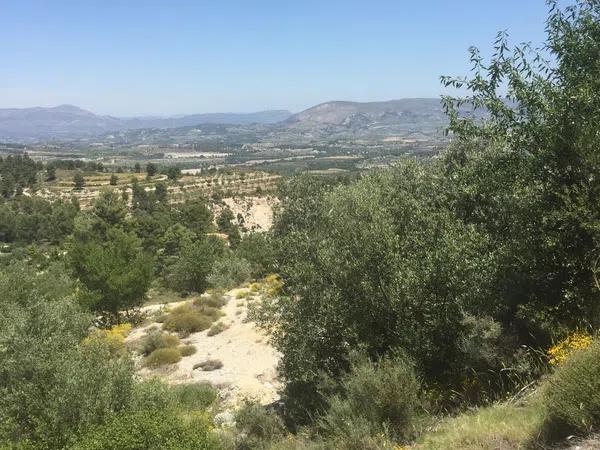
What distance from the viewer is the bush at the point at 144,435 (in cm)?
817

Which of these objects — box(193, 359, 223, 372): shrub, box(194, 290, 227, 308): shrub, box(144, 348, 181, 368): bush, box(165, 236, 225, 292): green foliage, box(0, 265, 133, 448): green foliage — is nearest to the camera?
box(0, 265, 133, 448): green foliage

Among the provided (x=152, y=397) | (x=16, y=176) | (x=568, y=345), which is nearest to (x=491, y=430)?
(x=568, y=345)

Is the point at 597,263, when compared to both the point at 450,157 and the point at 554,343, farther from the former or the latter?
the point at 450,157

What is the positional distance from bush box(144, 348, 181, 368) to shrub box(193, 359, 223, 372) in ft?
4.25

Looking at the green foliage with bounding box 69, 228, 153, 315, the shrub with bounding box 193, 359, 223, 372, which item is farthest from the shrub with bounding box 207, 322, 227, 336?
the green foliage with bounding box 69, 228, 153, 315

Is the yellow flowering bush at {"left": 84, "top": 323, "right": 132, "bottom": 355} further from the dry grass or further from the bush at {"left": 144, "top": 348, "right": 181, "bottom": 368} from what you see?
the dry grass

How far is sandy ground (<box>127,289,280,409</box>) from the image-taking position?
16.8 m

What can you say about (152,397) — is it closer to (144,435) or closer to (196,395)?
(144,435)

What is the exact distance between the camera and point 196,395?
51.7 ft

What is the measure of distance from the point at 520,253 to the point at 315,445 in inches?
209

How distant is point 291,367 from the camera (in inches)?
444

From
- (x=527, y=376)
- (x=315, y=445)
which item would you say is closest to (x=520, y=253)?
(x=527, y=376)

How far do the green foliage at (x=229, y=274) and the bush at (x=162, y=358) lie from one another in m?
14.3

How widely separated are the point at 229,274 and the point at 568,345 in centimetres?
3186
